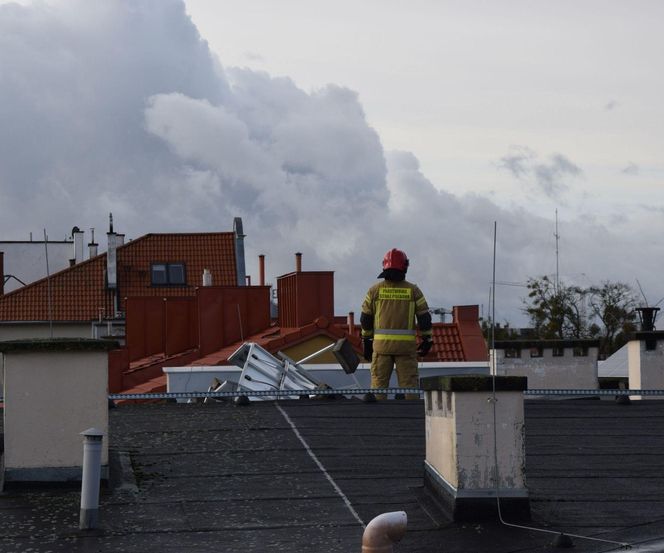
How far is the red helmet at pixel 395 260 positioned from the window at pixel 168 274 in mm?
44923

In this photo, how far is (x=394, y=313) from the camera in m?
16.0

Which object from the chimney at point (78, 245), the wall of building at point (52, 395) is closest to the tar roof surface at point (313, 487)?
the wall of building at point (52, 395)

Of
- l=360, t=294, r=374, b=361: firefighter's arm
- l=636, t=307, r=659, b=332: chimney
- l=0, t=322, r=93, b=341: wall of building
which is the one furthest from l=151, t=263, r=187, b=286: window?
l=360, t=294, r=374, b=361: firefighter's arm

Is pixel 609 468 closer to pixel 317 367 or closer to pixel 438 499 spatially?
pixel 438 499

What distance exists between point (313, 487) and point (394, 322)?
5.40m

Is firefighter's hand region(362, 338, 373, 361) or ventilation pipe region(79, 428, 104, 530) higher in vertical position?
firefighter's hand region(362, 338, 373, 361)

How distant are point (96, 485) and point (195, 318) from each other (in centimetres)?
3453

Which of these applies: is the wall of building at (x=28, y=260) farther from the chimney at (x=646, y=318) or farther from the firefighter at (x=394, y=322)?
the firefighter at (x=394, y=322)

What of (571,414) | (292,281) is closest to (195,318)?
(292,281)

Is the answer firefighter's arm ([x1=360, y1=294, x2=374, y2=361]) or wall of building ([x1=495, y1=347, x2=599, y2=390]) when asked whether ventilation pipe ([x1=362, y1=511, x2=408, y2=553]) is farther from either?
wall of building ([x1=495, y1=347, x2=599, y2=390])

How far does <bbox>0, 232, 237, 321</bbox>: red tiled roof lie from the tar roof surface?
44769 mm

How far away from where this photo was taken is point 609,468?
11.7m

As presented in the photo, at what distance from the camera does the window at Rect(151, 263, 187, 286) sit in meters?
60.4

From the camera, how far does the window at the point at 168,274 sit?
60.4m
